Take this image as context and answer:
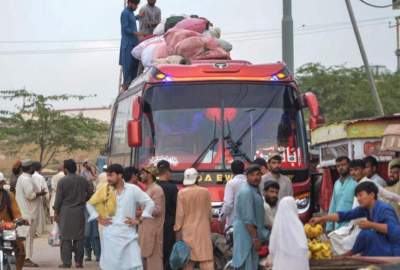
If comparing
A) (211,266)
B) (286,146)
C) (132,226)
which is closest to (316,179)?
(286,146)

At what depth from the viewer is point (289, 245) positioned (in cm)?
1042

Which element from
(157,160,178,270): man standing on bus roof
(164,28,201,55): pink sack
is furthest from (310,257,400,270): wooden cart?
(164,28,201,55): pink sack

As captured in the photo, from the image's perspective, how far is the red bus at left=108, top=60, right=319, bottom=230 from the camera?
49.5 ft

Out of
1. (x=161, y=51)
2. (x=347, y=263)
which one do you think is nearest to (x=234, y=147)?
(x=161, y=51)

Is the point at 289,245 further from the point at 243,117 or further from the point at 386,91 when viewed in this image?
the point at 386,91

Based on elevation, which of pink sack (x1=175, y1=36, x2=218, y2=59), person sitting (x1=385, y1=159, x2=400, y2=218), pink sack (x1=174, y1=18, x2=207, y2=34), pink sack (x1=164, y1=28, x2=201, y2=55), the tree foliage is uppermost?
the tree foliage

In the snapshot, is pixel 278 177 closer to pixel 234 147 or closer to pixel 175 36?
pixel 234 147

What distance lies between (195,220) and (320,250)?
2.83m

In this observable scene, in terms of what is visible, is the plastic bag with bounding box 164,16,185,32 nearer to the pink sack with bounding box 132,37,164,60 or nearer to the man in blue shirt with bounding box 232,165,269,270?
the pink sack with bounding box 132,37,164,60

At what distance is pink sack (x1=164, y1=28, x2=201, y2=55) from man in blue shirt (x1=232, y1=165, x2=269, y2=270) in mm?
5320

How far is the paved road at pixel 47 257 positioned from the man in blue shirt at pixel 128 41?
3734 mm

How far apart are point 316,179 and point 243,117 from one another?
1.88 meters

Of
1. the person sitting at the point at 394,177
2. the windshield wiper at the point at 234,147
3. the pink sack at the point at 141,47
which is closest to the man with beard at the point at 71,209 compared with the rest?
the pink sack at the point at 141,47

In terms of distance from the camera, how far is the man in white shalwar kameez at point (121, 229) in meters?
12.0
